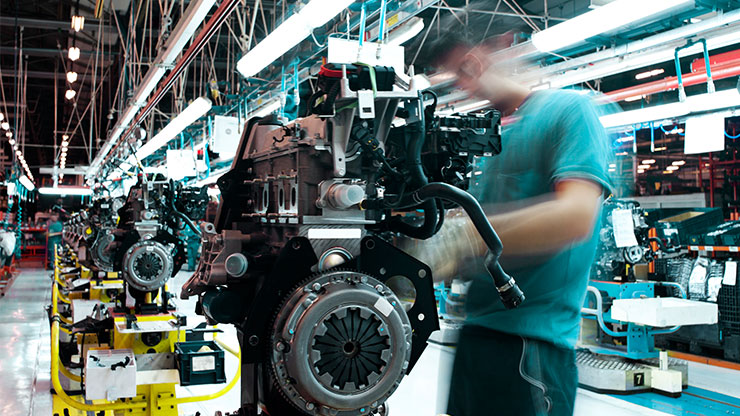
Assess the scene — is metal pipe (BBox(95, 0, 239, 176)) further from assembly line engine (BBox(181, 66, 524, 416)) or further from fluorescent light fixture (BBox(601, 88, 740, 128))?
fluorescent light fixture (BBox(601, 88, 740, 128))

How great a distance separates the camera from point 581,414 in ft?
16.0

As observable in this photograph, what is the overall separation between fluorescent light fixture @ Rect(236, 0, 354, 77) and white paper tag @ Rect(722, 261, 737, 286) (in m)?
4.86

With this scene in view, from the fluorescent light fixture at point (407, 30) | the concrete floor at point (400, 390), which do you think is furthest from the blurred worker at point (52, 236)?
the fluorescent light fixture at point (407, 30)

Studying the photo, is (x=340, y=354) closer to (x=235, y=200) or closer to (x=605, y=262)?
(x=235, y=200)

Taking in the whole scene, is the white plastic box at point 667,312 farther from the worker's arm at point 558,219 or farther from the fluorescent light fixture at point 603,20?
the worker's arm at point 558,219

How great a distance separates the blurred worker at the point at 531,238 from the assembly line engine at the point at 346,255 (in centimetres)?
18

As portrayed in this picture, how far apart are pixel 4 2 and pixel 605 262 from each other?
39.6 ft

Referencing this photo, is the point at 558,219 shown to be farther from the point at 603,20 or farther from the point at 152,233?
the point at 152,233

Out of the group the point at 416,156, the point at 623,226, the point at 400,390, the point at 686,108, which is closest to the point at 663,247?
the point at 623,226

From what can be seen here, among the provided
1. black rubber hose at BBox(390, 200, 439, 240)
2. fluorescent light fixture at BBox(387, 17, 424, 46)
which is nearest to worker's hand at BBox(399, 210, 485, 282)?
black rubber hose at BBox(390, 200, 439, 240)

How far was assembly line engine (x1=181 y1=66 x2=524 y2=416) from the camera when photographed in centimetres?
131

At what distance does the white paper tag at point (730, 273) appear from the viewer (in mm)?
6297

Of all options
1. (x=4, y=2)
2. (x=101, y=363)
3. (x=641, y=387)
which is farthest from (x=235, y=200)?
(x=4, y=2)

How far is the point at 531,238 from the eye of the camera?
5.07 feet
